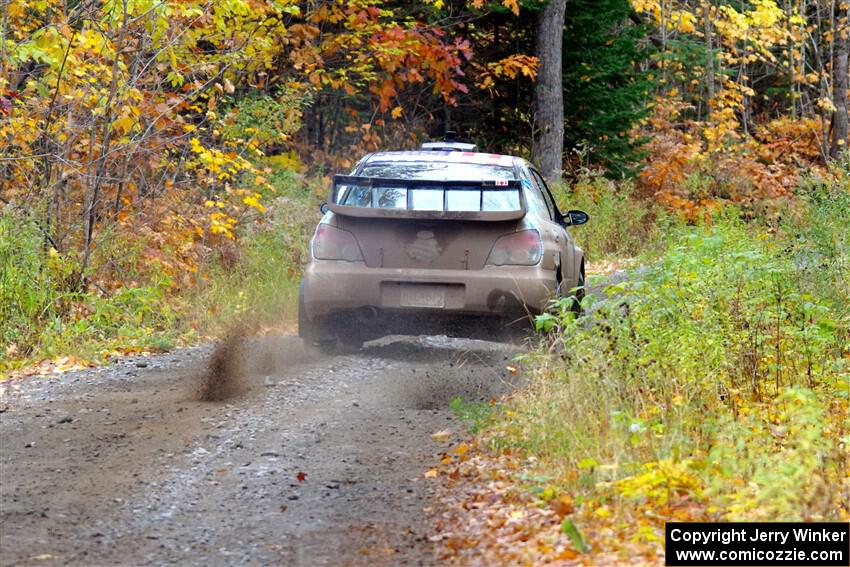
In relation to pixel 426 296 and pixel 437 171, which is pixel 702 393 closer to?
pixel 426 296

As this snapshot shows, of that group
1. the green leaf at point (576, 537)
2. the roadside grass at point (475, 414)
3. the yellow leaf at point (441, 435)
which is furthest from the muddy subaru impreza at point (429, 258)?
the green leaf at point (576, 537)

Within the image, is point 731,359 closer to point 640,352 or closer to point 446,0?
point 640,352

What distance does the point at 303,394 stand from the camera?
9.24 meters

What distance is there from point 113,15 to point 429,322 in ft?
16.7

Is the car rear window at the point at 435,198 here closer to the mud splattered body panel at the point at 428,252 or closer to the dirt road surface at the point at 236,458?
the mud splattered body panel at the point at 428,252

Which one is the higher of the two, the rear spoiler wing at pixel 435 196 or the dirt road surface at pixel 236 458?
the rear spoiler wing at pixel 435 196

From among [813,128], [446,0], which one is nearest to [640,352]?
[446,0]

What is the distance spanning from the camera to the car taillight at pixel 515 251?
9914 millimetres

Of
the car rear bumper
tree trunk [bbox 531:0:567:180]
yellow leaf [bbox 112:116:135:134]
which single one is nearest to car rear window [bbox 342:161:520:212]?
the car rear bumper

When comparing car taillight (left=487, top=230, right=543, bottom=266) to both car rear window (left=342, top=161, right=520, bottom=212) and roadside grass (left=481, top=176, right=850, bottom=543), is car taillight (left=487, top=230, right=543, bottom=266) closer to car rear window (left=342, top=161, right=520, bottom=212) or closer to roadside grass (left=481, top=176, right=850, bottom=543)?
car rear window (left=342, top=161, right=520, bottom=212)

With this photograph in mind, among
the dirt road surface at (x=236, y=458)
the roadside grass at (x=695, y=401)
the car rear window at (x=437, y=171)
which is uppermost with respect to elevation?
the car rear window at (x=437, y=171)

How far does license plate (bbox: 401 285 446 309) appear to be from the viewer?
984 centimetres

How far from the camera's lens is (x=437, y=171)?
412 inches

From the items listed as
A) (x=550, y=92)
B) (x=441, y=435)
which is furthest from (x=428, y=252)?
(x=550, y=92)
